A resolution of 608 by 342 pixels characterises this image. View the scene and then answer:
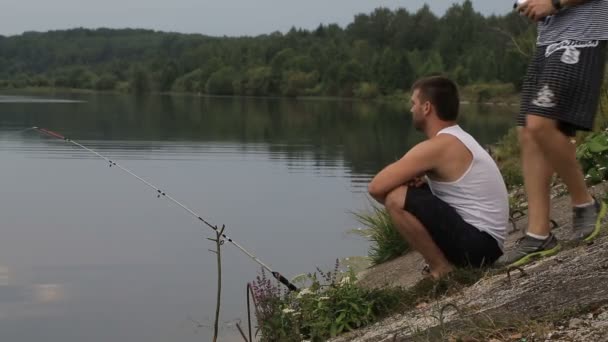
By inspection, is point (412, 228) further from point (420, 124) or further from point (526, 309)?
point (526, 309)

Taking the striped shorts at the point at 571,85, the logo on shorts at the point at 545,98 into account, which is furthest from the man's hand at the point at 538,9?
the logo on shorts at the point at 545,98

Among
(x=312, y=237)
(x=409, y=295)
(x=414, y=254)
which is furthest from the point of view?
(x=312, y=237)

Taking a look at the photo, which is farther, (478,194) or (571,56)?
(478,194)

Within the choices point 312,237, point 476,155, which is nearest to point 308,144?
point 312,237

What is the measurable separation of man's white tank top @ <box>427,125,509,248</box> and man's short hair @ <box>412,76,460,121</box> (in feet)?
0.43

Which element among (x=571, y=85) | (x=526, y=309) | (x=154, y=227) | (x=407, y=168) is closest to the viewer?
(x=526, y=309)

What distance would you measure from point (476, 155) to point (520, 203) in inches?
150

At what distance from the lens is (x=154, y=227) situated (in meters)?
13.1

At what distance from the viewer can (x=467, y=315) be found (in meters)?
3.85

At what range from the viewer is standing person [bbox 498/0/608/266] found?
4320 mm

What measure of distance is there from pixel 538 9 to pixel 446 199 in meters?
1.04

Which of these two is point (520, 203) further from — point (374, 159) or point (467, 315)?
point (374, 159)

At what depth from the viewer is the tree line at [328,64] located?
93312 millimetres

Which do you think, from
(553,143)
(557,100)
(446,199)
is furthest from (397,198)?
(557,100)
